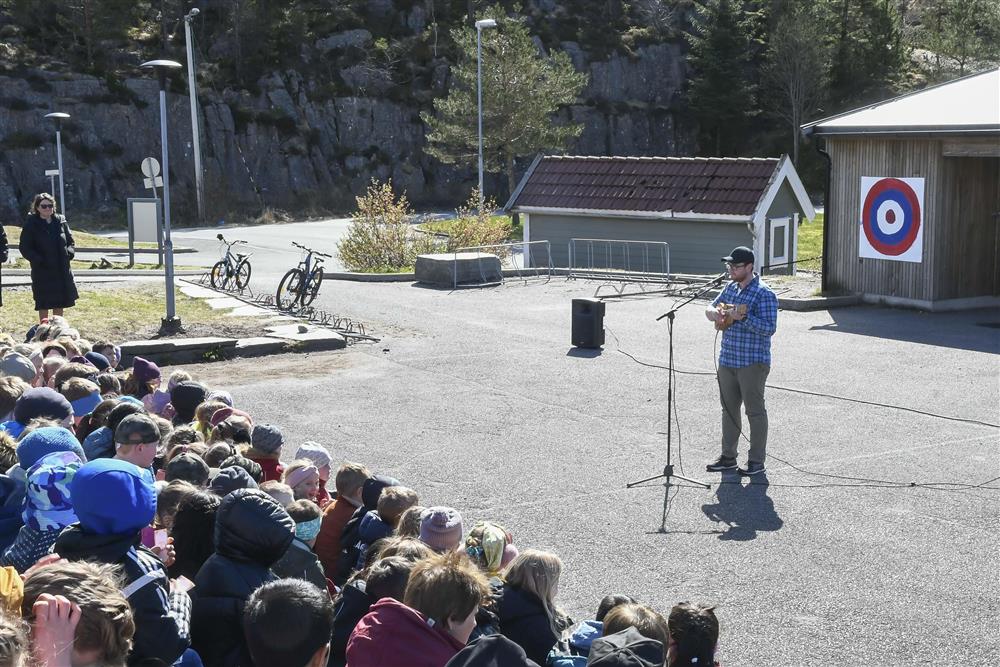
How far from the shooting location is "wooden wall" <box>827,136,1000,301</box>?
777 inches

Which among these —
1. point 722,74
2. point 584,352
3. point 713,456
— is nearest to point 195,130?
point 722,74

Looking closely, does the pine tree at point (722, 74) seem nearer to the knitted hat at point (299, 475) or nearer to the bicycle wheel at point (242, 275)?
the bicycle wheel at point (242, 275)

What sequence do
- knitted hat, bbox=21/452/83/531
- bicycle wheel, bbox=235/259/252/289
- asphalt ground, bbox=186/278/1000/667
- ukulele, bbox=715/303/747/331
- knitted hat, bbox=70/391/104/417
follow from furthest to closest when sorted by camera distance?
A: bicycle wheel, bbox=235/259/252/289 → ukulele, bbox=715/303/747/331 → knitted hat, bbox=70/391/104/417 → asphalt ground, bbox=186/278/1000/667 → knitted hat, bbox=21/452/83/531

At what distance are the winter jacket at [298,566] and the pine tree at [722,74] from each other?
203ft

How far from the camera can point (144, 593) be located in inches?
156

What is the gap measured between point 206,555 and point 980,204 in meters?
18.4

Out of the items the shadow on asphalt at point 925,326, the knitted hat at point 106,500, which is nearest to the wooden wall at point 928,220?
the shadow on asphalt at point 925,326

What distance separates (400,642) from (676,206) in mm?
24883

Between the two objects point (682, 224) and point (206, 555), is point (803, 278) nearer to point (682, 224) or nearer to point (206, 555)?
point (682, 224)

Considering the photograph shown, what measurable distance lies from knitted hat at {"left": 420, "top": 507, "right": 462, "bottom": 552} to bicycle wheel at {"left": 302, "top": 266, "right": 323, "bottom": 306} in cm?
1529

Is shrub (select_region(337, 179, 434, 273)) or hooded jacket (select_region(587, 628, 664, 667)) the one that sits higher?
shrub (select_region(337, 179, 434, 273))

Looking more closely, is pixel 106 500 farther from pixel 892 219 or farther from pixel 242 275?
pixel 242 275

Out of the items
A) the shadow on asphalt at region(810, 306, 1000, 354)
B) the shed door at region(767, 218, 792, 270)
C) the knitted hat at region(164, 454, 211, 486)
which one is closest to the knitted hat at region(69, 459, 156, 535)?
the knitted hat at region(164, 454, 211, 486)

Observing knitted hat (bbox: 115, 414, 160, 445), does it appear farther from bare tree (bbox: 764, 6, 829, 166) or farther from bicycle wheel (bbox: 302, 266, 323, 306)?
bare tree (bbox: 764, 6, 829, 166)
